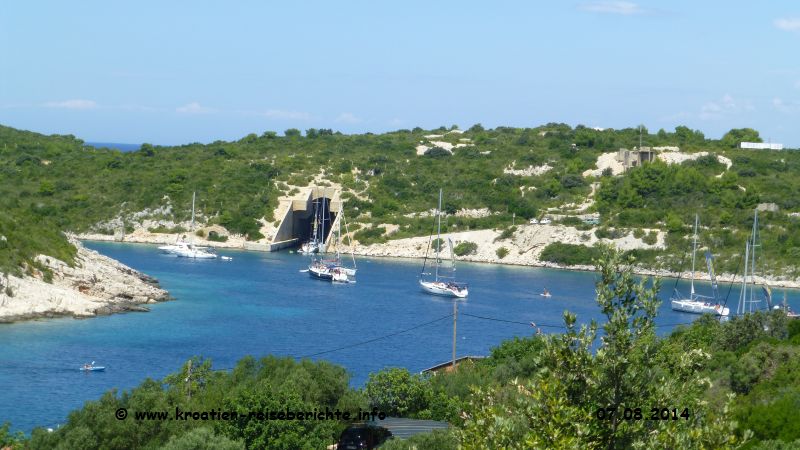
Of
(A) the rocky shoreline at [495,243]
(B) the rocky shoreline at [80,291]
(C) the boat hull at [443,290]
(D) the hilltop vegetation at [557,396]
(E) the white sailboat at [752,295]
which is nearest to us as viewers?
(D) the hilltop vegetation at [557,396]

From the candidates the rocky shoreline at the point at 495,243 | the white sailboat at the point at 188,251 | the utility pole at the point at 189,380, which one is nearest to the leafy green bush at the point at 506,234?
the rocky shoreline at the point at 495,243

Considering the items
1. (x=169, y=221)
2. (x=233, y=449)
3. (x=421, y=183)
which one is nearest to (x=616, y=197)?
(x=421, y=183)

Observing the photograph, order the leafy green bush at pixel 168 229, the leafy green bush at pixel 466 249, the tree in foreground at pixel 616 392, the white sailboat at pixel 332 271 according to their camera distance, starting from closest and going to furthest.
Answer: the tree in foreground at pixel 616 392, the white sailboat at pixel 332 271, the leafy green bush at pixel 466 249, the leafy green bush at pixel 168 229

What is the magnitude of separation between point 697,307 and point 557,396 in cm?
4988

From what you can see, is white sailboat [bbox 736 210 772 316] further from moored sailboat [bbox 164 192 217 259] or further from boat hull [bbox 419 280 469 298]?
moored sailboat [bbox 164 192 217 259]

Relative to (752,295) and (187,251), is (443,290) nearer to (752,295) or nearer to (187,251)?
(752,295)

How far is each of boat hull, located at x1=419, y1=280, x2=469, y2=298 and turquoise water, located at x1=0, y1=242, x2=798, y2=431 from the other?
31.7 inches

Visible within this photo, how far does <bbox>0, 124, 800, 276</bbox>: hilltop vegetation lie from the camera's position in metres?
78.3

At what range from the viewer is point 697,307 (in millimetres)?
57438

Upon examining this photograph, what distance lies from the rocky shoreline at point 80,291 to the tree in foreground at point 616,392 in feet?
115

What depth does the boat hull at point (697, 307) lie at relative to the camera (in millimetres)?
56697

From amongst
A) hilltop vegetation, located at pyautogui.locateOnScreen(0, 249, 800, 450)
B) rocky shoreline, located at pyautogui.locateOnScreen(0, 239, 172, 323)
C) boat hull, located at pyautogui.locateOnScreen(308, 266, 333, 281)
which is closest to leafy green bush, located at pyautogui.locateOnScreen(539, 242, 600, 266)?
boat hull, located at pyautogui.locateOnScreen(308, 266, 333, 281)

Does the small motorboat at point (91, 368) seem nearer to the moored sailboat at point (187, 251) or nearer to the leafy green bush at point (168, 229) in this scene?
the moored sailboat at point (187, 251)

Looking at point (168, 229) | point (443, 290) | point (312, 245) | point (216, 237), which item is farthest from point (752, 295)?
point (168, 229)
